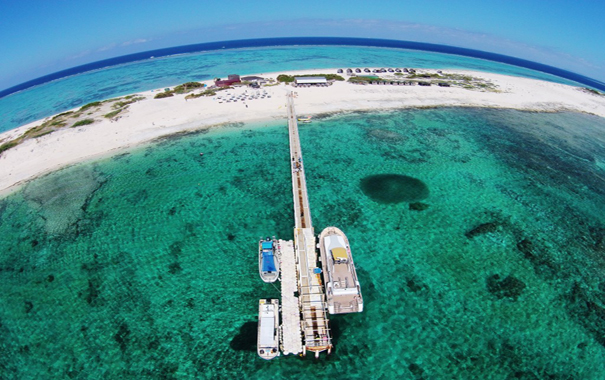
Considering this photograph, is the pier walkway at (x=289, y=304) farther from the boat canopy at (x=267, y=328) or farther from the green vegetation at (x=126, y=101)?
the green vegetation at (x=126, y=101)

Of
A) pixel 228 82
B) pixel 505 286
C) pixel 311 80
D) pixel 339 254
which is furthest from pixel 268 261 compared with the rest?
pixel 228 82

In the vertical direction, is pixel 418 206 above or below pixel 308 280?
above

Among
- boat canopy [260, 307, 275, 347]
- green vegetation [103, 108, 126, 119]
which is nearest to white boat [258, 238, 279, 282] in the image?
boat canopy [260, 307, 275, 347]

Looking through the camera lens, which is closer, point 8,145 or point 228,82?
point 8,145

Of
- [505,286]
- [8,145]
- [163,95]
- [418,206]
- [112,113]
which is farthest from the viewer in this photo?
[163,95]

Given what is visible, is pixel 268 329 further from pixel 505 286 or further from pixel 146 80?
pixel 146 80

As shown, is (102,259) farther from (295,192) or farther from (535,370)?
(535,370)
